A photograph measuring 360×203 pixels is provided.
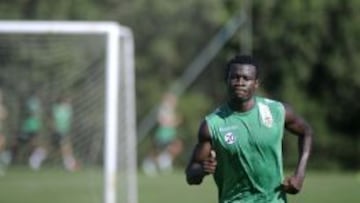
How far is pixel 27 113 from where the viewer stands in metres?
19.0

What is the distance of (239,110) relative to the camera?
279 inches

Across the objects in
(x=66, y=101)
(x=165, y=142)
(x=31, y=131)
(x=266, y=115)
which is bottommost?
(x=165, y=142)

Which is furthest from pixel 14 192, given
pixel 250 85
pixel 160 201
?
pixel 250 85

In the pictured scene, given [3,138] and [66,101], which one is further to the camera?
[66,101]

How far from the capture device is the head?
22.6 ft

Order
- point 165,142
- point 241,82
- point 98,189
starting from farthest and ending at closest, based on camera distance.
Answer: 1. point 165,142
2. point 98,189
3. point 241,82

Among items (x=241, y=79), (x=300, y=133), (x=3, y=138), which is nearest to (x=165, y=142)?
(x=3, y=138)

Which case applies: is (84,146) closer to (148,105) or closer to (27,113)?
(27,113)

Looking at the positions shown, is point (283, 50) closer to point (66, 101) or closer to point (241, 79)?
point (66, 101)

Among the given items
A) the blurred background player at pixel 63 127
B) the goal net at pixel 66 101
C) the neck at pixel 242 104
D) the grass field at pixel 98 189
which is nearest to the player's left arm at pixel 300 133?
the neck at pixel 242 104

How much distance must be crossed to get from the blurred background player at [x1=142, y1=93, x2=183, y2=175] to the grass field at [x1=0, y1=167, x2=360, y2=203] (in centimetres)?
477

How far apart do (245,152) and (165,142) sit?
78.3 feet

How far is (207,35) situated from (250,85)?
26604 mm

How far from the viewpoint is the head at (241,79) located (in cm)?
688
